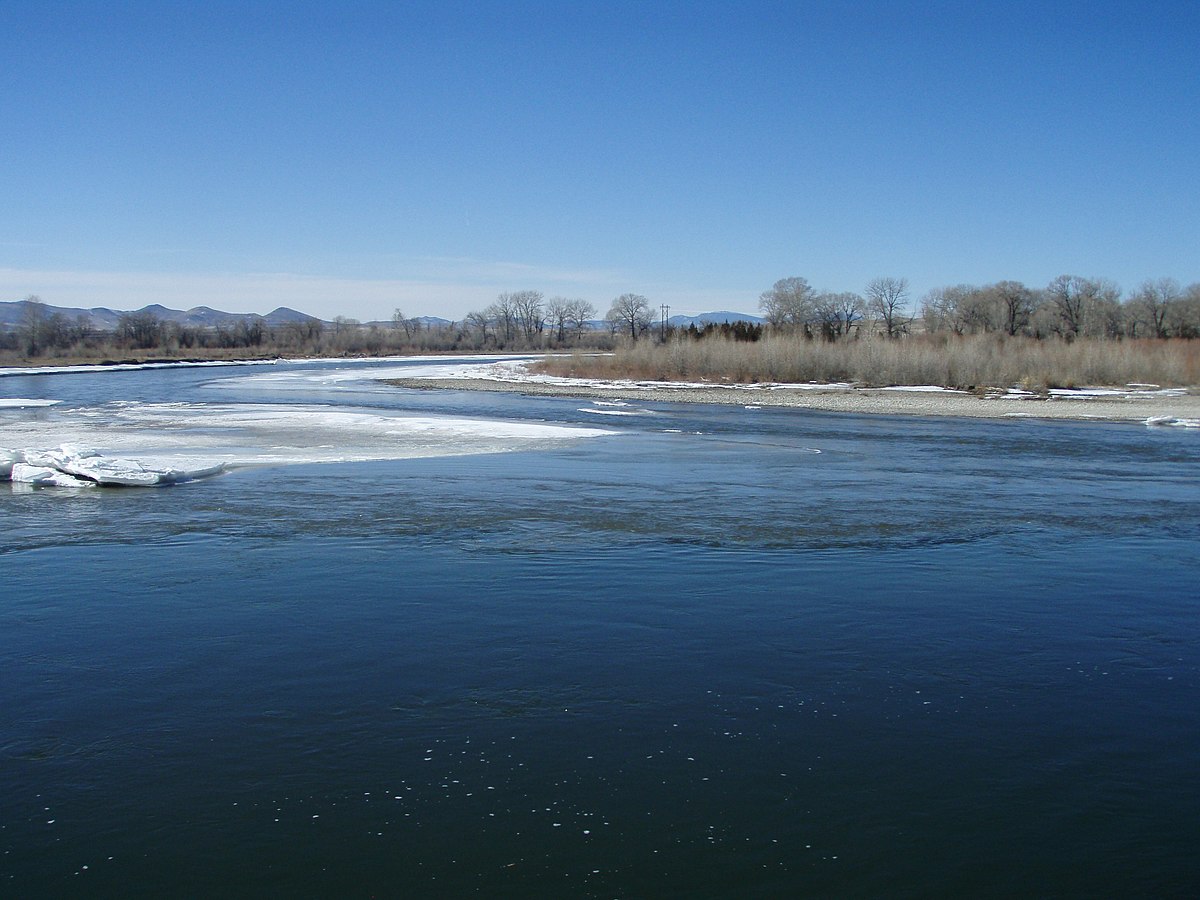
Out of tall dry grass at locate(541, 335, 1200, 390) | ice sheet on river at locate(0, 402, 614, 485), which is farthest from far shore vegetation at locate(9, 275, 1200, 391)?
ice sheet on river at locate(0, 402, 614, 485)

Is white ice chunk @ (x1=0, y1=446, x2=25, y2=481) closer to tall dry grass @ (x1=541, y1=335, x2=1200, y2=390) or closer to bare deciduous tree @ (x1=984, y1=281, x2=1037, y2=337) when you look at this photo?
tall dry grass @ (x1=541, y1=335, x2=1200, y2=390)

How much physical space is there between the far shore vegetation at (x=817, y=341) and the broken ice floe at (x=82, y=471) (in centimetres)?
3890

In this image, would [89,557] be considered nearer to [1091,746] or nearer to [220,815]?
[220,815]

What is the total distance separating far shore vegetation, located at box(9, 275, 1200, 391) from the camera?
5016 centimetres

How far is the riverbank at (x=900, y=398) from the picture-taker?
123 feet

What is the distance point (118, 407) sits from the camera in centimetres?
3731

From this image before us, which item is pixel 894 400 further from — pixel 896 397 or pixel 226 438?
pixel 226 438

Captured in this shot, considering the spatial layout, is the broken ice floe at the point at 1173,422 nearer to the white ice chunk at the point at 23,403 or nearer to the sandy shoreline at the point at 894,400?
the sandy shoreline at the point at 894,400

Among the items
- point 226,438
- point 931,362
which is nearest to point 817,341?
point 931,362

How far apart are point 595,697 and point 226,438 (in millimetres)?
20023

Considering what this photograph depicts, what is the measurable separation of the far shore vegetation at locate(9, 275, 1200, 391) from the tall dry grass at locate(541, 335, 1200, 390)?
0.08m

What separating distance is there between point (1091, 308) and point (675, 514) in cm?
9883

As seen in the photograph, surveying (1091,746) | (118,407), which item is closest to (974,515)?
(1091,746)

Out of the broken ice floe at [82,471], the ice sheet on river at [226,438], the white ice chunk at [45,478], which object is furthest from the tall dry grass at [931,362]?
the white ice chunk at [45,478]
